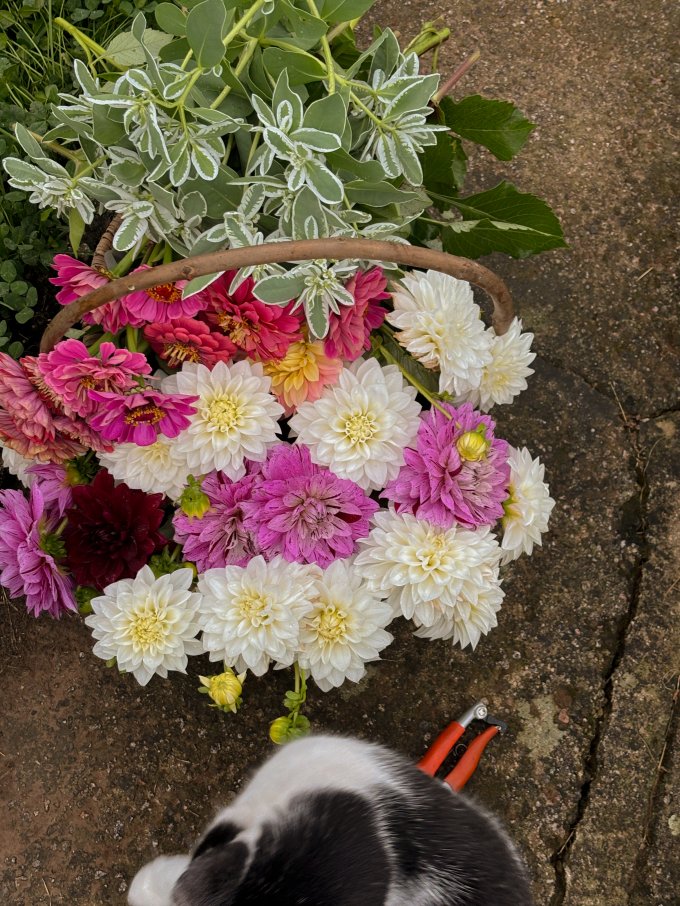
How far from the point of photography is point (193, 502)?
919 millimetres

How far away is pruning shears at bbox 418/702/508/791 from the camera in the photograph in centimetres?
123

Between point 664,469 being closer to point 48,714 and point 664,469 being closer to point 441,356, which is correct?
point 441,356

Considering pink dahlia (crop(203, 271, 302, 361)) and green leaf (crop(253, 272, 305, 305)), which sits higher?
Answer: green leaf (crop(253, 272, 305, 305))

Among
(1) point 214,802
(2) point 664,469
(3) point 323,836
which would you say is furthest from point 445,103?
(1) point 214,802

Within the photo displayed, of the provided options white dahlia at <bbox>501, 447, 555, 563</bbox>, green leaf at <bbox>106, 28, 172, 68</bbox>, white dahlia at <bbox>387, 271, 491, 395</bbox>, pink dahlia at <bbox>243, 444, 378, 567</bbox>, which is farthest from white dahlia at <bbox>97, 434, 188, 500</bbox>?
green leaf at <bbox>106, 28, 172, 68</bbox>

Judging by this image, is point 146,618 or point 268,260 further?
point 146,618

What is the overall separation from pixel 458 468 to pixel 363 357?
23 cm

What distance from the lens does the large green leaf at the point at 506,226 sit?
3.24 ft

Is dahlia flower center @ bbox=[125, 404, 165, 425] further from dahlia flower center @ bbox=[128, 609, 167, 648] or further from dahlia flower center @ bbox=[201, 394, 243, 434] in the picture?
dahlia flower center @ bbox=[128, 609, 167, 648]

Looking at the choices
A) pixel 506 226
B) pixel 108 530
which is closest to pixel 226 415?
pixel 108 530

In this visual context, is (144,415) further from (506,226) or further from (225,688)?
(506,226)

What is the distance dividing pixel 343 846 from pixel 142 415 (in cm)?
55

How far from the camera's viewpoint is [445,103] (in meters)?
1.07

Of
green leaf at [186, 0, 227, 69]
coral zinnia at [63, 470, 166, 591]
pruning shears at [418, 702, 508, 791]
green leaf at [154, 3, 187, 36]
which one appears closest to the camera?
green leaf at [186, 0, 227, 69]
